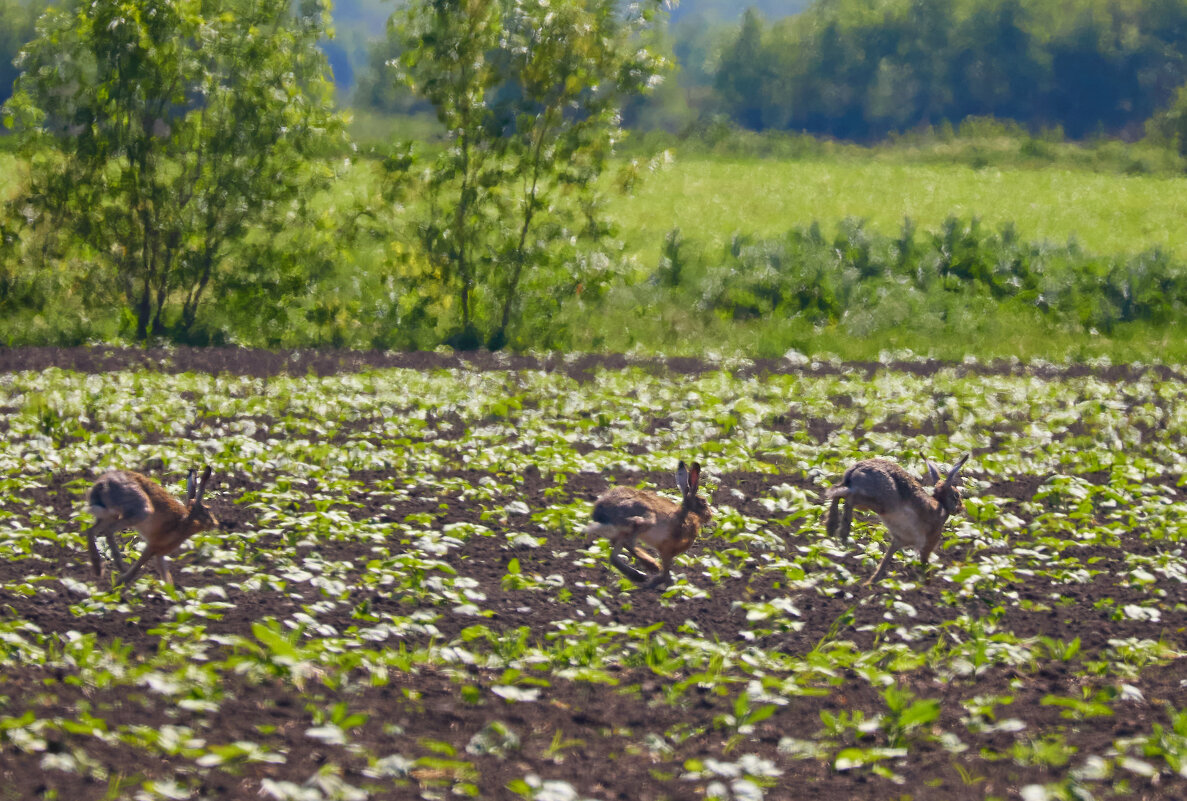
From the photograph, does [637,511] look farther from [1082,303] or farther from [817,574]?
[1082,303]

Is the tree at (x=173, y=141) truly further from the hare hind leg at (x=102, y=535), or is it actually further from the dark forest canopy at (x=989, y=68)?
the dark forest canopy at (x=989, y=68)

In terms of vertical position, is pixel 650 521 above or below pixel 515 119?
below

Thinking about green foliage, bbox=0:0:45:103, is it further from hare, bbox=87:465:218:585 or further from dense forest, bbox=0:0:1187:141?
hare, bbox=87:465:218:585

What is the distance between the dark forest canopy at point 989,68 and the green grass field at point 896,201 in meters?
30.1

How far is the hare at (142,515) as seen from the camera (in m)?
6.96

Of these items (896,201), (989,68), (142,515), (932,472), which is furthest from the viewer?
(989,68)

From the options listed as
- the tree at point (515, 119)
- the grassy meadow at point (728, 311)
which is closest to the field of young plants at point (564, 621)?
the grassy meadow at point (728, 311)

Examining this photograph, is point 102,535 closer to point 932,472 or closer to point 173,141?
point 932,472

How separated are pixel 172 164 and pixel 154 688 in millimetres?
17599

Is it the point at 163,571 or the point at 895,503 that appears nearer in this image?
the point at 163,571

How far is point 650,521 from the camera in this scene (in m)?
7.66

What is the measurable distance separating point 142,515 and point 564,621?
2365mm

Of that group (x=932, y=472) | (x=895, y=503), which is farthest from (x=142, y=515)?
(x=932, y=472)

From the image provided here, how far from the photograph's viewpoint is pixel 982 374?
1930 cm
